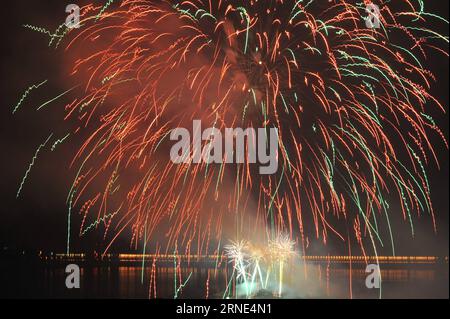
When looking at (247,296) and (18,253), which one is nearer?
(247,296)

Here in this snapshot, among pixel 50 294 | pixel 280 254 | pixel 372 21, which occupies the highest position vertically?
pixel 372 21

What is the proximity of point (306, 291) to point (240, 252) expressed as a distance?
7.42 metres

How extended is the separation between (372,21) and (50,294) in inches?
1643

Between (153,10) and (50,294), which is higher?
(153,10)
